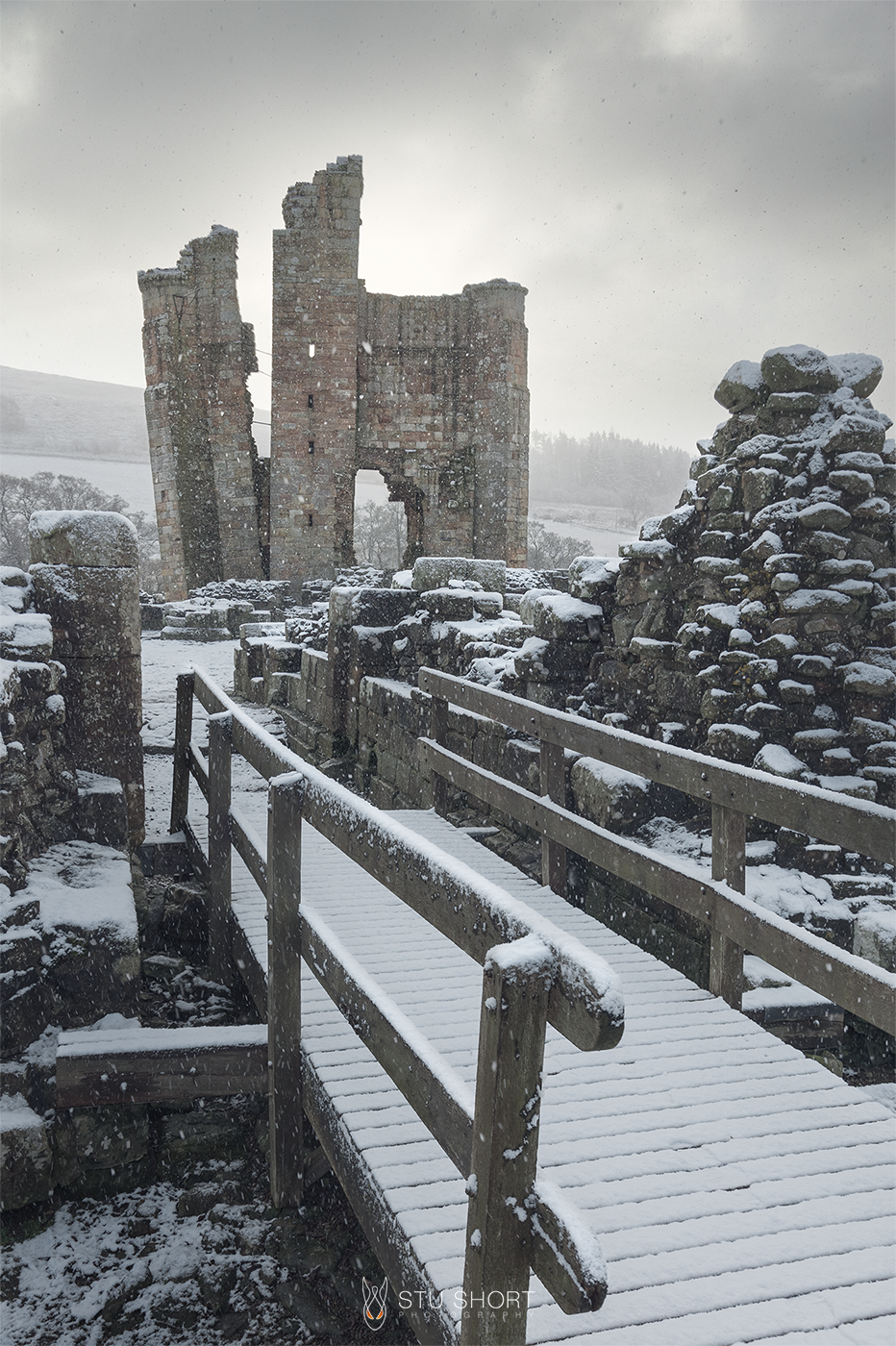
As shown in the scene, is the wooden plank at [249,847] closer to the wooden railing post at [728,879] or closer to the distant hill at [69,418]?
the wooden railing post at [728,879]

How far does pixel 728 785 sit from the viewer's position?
2979 mm

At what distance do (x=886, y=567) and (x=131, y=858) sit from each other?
4.28m

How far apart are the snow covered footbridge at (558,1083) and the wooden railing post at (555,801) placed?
11 cm

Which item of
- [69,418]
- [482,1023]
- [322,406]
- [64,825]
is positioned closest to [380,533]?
[322,406]

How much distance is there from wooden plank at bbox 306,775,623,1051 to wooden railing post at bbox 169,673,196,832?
326 centimetres

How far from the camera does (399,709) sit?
634 centimetres

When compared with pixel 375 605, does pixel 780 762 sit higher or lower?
lower

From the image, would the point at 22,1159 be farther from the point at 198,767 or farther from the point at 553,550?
the point at 553,550

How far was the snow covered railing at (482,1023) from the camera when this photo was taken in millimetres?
1301

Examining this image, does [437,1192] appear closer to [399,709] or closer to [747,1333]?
[747,1333]

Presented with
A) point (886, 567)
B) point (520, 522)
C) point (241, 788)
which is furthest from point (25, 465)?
point (886, 567)

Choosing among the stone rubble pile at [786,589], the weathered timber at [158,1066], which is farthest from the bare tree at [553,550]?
the weathered timber at [158,1066]

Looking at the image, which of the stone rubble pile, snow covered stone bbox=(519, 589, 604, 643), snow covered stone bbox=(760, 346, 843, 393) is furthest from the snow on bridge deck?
snow covered stone bbox=(760, 346, 843, 393)

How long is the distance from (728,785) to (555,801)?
128 cm
